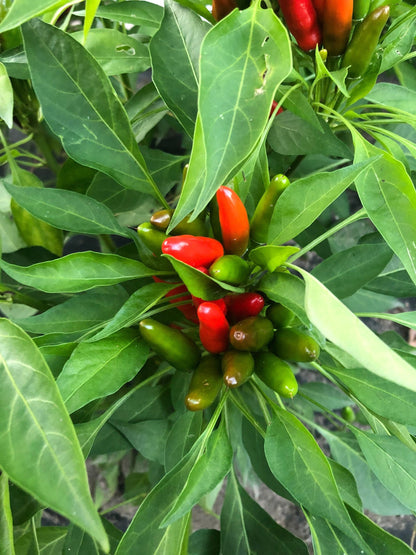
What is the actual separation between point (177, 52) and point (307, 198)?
214 mm

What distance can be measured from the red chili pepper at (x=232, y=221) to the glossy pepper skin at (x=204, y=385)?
0.12m

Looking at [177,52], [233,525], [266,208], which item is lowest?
[233,525]

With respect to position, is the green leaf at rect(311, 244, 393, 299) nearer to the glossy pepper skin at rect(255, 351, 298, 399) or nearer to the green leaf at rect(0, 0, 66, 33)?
the glossy pepper skin at rect(255, 351, 298, 399)

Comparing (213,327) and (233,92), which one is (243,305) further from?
(233,92)

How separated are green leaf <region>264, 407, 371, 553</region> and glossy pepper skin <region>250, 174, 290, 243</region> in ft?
0.64

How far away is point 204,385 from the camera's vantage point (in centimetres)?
49

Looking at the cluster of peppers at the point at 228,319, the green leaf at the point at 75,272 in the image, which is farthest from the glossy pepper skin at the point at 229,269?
the green leaf at the point at 75,272

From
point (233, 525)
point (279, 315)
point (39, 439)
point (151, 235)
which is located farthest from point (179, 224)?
point (233, 525)

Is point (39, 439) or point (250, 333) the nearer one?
point (39, 439)

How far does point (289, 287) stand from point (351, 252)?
203mm

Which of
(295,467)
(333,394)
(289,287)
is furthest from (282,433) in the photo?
(333,394)

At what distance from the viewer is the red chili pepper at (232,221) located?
0.45m

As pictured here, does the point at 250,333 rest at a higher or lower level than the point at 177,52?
lower

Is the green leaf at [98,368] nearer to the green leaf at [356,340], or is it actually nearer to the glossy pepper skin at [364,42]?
the green leaf at [356,340]
